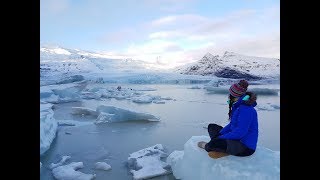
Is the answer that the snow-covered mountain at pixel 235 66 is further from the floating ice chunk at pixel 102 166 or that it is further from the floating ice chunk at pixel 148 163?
the floating ice chunk at pixel 102 166

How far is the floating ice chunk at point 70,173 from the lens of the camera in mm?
2271

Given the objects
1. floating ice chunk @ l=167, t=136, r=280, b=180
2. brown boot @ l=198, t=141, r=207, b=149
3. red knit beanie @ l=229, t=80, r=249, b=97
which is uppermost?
red knit beanie @ l=229, t=80, r=249, b=97

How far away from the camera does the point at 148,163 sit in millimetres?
2430

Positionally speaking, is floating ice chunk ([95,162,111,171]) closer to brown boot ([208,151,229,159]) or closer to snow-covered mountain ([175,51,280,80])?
brown boot ([208,151,229,159])

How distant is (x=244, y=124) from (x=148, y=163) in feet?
2.81

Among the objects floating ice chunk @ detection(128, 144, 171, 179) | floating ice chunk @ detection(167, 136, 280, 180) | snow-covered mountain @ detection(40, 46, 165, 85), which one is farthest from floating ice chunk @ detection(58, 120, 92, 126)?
floating ice chunk @ detection(167, 136, 280, 180)

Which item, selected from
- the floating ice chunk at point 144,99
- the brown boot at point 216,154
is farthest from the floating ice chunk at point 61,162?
the brown boot at point 216,154

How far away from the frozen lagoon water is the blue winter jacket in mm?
571

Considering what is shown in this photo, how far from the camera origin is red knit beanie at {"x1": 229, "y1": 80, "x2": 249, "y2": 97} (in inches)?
78.8

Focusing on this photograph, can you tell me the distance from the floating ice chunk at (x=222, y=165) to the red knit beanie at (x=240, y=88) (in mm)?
426

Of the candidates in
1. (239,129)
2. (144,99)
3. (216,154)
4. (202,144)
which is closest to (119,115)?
(144,99)

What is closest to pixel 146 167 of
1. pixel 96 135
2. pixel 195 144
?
pixel 195 144

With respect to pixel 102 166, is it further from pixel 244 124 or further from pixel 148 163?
pixel 244 124
